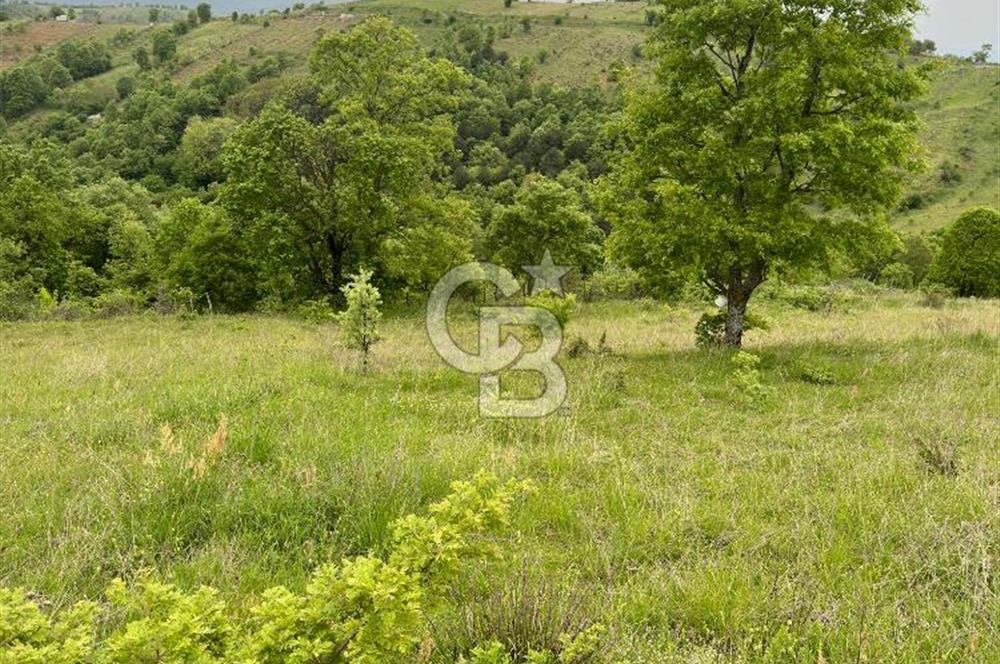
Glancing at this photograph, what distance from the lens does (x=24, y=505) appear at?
5.23 meters

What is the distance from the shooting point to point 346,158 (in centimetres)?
2919

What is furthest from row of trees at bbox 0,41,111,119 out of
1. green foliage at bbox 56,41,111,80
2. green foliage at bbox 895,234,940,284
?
green foliage at bbox 895,234,940,284

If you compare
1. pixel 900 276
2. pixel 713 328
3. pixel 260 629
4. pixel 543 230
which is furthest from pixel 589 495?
pixel 900 276

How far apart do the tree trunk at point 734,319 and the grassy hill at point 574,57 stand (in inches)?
2385

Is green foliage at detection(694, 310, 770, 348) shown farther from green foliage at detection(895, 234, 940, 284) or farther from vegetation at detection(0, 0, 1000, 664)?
green foliage at detection(895, 234, 940, 284)

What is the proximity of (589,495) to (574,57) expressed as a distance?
522 feet

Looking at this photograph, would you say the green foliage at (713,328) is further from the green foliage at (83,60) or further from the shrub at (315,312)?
the green foliage at (83,60)

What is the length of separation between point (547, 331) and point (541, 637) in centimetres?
1413

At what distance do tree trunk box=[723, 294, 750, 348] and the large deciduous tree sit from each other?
17.5 m

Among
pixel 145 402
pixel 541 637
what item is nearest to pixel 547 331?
pixel 145 402

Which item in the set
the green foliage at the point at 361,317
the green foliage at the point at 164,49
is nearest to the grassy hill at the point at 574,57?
the green foliage at the point at 164,49

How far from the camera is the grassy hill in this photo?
8969 cm

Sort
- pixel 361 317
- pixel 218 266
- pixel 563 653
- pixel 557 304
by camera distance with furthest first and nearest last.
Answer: pixel 218 266, pixel 557 304, pixel 361 317, pixel 563 653

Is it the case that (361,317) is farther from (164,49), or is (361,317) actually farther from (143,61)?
(164,49)
